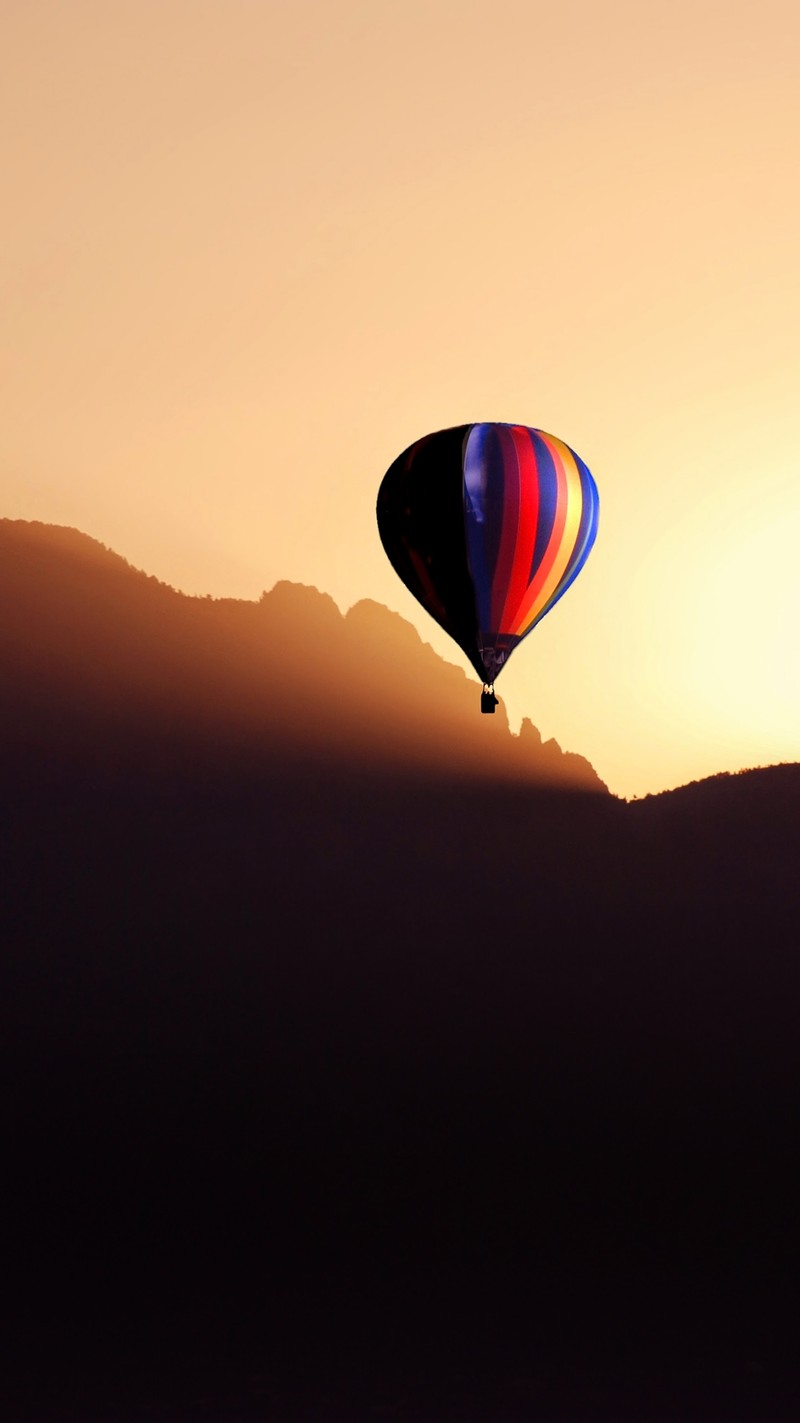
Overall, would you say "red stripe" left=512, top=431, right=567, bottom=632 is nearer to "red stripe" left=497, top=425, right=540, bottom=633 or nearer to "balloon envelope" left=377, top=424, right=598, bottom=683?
"balloon envelope" left=377, top=424, right=598, bottom=683

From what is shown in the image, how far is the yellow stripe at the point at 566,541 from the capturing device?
38.9 meters

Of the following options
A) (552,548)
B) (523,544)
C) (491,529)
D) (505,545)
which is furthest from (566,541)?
(491,529)

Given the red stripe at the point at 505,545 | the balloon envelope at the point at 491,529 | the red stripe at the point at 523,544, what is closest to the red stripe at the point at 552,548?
the balloon envelope at the point at 491,529

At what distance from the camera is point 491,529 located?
38.4 metres

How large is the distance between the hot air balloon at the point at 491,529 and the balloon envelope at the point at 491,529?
2 centimetres

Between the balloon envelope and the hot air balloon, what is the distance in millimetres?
21

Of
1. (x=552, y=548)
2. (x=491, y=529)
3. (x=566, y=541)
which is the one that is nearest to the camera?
(x=491, y=529)

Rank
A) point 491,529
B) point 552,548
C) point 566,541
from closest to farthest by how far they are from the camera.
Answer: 1. point 491,529
2. point 552,548
3. point 566,541

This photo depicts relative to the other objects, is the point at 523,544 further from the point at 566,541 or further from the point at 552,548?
the point at 566,541

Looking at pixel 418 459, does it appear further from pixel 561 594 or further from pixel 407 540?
pixel 561 594

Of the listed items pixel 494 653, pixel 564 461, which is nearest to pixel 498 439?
pixel 564 461

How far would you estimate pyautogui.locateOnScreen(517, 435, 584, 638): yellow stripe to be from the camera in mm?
38906

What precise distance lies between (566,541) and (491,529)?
172 centimetres

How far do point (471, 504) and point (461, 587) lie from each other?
1729 millimetres
